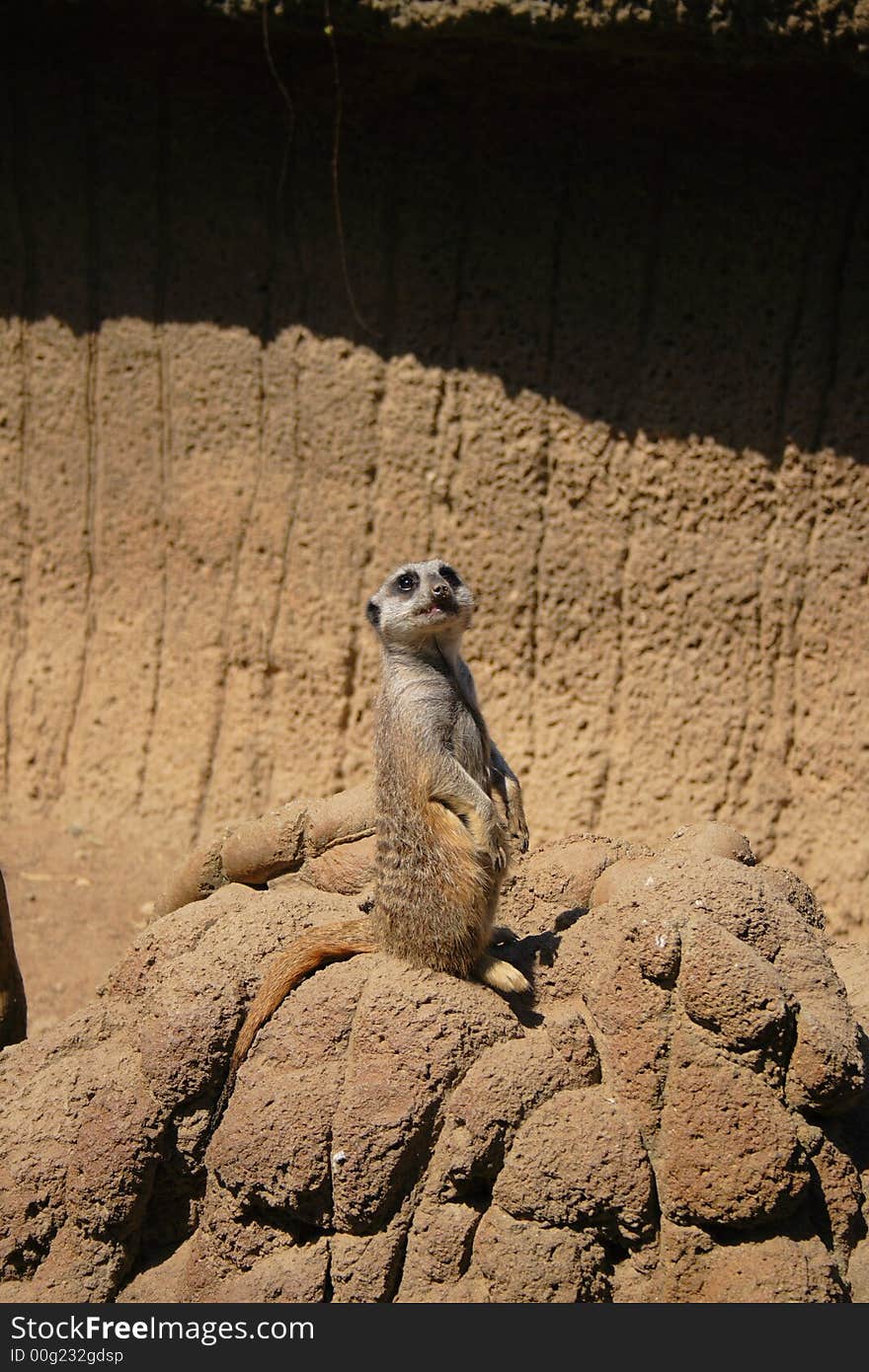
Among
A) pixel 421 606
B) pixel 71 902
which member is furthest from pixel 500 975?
Answer: pixel 71 902

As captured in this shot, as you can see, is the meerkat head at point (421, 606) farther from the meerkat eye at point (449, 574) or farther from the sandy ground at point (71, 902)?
the sandy ground at point (71, 902)

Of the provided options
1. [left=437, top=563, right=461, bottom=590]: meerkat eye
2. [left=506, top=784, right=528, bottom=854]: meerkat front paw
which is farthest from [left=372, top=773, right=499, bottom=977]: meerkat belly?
[left=437, top=563, right=461, bottom=590]: meerkat eye

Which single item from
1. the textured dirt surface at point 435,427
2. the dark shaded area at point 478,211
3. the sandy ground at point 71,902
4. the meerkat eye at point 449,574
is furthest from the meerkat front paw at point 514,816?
the dark shaded area at point 478,211

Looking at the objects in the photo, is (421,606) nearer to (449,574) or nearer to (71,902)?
(449,574)

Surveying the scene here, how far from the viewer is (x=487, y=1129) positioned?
2496mm

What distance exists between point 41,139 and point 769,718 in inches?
163

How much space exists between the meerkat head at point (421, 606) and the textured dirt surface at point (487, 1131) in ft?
2.30

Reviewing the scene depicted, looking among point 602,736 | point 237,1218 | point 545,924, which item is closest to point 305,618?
point 602,736

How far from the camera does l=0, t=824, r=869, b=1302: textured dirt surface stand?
244 cm

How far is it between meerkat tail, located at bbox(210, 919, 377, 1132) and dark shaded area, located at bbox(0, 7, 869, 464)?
3.21 m

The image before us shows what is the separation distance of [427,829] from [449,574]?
671 mm

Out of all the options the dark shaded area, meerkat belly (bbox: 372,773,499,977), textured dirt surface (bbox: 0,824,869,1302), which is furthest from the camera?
the dark shaded area

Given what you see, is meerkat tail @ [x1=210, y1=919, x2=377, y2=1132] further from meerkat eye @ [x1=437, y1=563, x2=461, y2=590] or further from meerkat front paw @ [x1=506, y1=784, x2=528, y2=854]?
meerkat eye @ [x1=437, y1=563, x2=461, y2=590]

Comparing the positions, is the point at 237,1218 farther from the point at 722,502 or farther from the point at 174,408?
the point at 174,408
